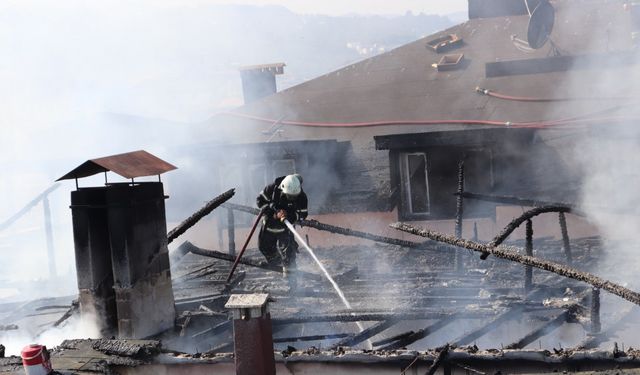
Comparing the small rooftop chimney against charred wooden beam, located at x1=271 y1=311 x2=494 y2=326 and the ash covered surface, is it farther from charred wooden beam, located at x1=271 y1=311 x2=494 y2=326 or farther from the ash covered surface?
charred wooden beam, located at x1=271 y1=311 x2=494 y2=326

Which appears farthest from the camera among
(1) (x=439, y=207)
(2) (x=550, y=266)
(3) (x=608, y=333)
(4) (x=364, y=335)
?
(1) (x=439, y=207)

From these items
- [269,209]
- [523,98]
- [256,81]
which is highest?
[256,81]

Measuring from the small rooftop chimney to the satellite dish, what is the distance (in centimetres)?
841

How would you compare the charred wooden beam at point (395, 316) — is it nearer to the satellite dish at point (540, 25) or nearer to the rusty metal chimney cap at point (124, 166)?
the rusty metal chimney cap at point (124, 166)

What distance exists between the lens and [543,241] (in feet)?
41.2

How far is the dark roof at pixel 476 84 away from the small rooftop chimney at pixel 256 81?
306 cm

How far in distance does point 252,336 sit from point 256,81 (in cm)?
1701

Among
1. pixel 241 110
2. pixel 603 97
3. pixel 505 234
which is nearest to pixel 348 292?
pixel 505 234

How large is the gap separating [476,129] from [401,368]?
8.91 m

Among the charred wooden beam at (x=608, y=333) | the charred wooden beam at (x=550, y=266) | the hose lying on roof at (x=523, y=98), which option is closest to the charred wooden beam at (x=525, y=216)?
the charred wooden beam at (x=550, y=266)

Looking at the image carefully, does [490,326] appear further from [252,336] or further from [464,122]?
[464,122]

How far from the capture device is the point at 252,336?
586 cm

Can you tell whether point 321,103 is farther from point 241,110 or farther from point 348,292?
point 348,292

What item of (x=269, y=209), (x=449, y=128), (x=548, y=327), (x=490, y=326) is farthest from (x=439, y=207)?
(x=490, y=326)
